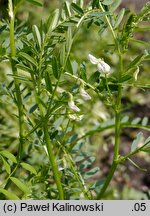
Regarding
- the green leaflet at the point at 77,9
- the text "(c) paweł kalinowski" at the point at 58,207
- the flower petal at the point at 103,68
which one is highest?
the green leaflet at the point at 77,9

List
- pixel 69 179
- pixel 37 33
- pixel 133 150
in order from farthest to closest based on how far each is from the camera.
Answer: pixel 69 179 < pixel 133 150 < pixel 37 33

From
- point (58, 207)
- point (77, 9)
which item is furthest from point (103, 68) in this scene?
point (58, 207)

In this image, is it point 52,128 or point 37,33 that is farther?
point 52,128

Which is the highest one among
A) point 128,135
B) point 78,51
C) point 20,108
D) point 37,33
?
point 37,33

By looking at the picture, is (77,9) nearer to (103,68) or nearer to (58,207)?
(103,68)

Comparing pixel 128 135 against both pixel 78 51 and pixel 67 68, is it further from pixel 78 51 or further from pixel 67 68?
pixel 67 68

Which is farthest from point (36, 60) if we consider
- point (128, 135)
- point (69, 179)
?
point (128, 135)

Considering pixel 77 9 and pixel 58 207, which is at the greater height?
pixel 77 9

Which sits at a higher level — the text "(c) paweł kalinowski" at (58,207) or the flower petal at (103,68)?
the flower petal at (103,68)

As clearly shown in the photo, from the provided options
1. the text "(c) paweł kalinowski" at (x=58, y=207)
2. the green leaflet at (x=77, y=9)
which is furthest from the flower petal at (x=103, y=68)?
the text "(c) paweł kalinowski" at (x=58, y=207)

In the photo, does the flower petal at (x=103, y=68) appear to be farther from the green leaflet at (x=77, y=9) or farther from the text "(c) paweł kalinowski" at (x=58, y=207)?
the text "(c) paweł kalinowski" at (x=58, y=207)

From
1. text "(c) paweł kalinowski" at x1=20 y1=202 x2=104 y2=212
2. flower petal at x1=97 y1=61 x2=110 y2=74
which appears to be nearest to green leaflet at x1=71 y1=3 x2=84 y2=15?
flower petal at x1=97 y1=61 x2=110 y2=74
